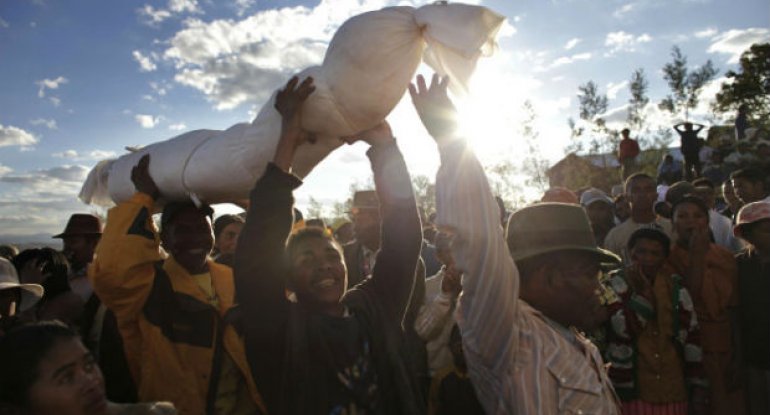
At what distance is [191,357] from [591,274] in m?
1.73

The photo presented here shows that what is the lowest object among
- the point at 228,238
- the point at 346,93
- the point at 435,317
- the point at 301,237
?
the point at 435,317

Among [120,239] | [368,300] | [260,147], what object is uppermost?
[260,147]

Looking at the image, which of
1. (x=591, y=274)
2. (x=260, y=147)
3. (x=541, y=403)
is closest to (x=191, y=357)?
(x=260, y=147)

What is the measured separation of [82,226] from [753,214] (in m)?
5.02

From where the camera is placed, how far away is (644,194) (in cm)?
475

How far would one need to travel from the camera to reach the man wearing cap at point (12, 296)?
2.70m

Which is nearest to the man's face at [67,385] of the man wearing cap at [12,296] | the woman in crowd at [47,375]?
the woman in crowd at [47,375]

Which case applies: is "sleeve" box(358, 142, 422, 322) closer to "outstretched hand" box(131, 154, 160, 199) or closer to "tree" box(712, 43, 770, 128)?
"outstretched hand" box(131, 154, 160, 199)

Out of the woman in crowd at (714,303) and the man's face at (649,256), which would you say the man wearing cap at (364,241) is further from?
the woman in crowd at (714,303)

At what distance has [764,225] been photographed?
373cm

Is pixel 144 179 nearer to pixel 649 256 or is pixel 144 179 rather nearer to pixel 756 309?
pixel 649 256

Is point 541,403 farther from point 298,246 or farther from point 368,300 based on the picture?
point 298,246

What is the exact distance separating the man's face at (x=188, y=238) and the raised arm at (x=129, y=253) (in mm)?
184

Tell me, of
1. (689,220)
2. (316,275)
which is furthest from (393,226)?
(689,220)
